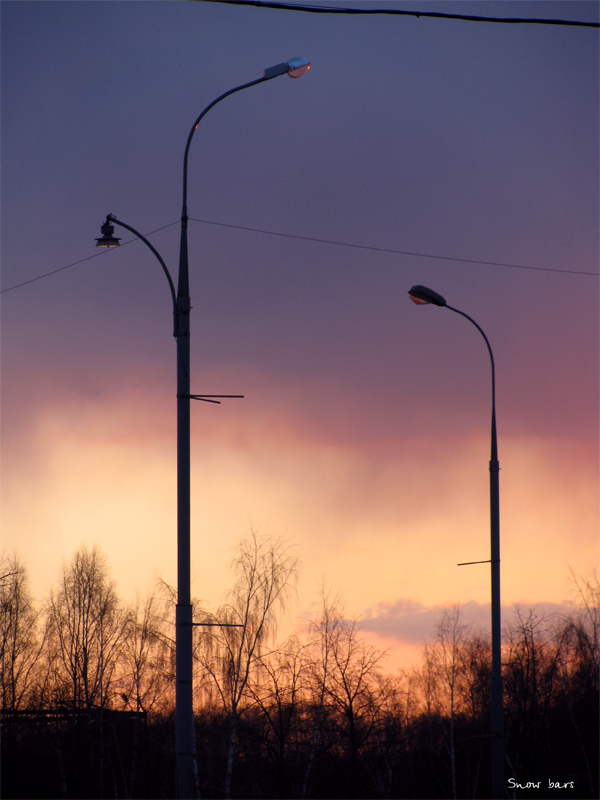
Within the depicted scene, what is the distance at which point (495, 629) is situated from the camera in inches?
565

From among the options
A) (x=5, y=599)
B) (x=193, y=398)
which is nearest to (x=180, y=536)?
(x=193, y=398)

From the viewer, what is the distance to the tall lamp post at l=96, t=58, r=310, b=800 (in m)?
10.1

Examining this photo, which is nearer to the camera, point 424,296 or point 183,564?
point 183,564

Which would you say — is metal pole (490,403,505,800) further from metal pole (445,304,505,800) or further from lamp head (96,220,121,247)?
lamp head (96,220,121,247)

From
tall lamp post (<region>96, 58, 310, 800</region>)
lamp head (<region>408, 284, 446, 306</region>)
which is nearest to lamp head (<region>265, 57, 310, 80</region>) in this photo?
tall lamp post (<region>96, 58, 310, 800</region>)

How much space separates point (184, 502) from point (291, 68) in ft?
18.1

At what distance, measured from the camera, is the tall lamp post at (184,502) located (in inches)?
397

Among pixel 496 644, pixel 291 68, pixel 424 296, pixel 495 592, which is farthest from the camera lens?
pixel 424 296

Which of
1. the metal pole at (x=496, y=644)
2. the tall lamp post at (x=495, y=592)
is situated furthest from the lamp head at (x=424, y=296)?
the metal pole at (x=496, y=644)

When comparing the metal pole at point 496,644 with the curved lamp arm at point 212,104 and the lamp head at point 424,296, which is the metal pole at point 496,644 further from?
the curved lamp arm at point 212,104

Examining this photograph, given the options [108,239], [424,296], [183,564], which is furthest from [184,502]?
[424,296]

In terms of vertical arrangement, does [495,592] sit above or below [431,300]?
below

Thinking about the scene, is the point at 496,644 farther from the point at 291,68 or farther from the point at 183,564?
the point at 291,68

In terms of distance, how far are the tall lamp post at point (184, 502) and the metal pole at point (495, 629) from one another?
5180mm
